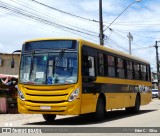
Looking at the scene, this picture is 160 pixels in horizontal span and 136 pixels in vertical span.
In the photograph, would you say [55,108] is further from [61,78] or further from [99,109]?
[99,109]

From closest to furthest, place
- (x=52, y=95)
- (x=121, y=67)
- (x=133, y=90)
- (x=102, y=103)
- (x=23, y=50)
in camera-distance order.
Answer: (x=52, y=95) → (x=23, y=50) → (x=102, y=103) → (x=121, y=67) → (x=133, y=90)

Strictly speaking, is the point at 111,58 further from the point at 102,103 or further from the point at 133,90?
the point at 133,90

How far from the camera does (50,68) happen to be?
49.2 feet

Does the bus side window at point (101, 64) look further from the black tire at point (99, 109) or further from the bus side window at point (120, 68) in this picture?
the bus side window at point (120, 68)

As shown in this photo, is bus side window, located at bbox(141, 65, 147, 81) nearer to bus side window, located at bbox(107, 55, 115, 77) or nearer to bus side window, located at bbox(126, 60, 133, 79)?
bus side window, located at bbox(126, 60, 133, 79)

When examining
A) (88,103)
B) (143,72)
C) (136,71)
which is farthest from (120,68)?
(143,72)

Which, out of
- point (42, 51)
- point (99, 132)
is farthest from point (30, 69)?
point (99, 132)

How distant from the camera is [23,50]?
15.8 m

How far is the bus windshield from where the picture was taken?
584 inches

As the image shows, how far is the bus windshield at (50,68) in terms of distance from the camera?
1484 centimetres

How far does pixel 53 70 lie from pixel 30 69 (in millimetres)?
941

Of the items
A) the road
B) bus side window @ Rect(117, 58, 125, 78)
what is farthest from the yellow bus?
bus side window @ Rect(117, 58, 125, 78)

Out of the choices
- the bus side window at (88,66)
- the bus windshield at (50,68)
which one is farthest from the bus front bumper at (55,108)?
the bus side window at (88,66)

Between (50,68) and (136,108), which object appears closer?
(50,68)
